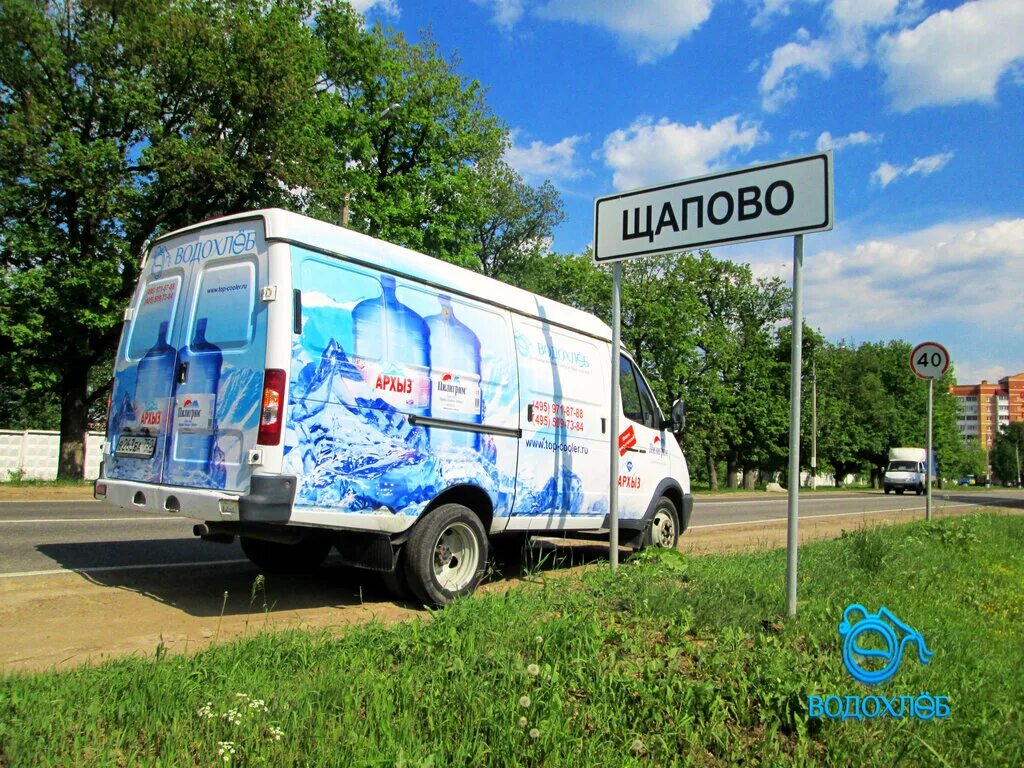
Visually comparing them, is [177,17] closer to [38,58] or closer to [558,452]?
[38,58]

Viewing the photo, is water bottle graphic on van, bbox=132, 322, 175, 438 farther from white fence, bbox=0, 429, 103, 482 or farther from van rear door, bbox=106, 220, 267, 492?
white fence, bbox=0, 429, 103, 482

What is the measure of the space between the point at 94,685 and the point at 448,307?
144 inches

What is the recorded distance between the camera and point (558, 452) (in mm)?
7141

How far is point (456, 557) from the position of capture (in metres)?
6.11

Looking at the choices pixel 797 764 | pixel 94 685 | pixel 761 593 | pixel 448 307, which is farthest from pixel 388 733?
pixel 448 307

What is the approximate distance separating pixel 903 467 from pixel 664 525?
143 feet

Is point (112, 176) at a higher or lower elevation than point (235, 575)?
higher

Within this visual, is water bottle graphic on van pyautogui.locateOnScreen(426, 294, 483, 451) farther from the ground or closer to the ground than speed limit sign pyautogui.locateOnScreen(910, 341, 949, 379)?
closer to the ground

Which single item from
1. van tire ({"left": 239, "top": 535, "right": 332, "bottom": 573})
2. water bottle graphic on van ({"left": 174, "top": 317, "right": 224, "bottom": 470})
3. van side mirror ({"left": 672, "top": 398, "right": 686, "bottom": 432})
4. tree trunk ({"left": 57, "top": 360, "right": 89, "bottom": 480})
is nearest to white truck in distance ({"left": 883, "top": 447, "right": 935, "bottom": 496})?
van side mirror ({"left": 672, "top": 398, "right": 686, "bottom": 432})

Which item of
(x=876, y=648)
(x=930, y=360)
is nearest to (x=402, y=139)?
(x=930, y=360)

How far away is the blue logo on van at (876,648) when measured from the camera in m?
3.87

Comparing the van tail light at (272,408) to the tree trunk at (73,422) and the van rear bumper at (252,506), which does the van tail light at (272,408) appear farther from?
the tree trunk at (73,422)

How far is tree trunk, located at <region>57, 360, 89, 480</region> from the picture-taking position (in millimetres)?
19812

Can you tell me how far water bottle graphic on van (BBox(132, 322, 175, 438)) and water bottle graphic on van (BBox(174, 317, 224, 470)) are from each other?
16 centimetres
